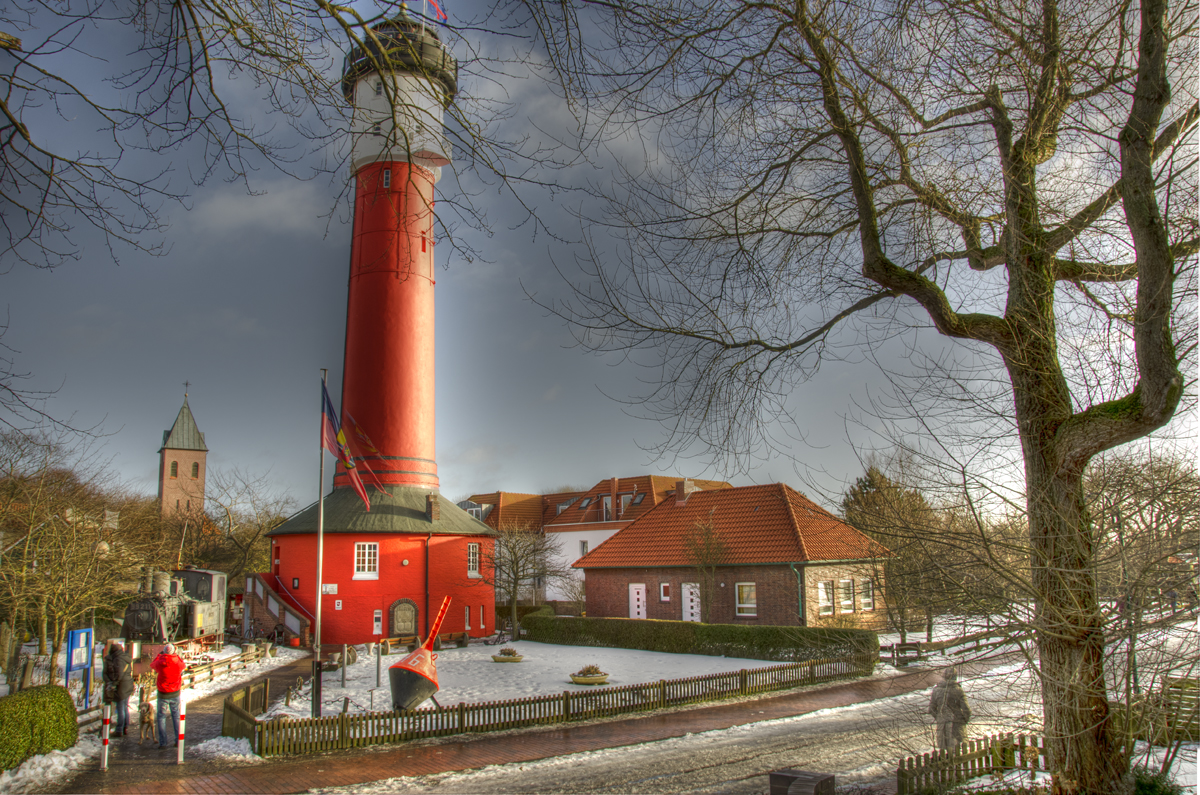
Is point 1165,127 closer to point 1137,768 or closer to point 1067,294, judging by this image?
point 1067,294

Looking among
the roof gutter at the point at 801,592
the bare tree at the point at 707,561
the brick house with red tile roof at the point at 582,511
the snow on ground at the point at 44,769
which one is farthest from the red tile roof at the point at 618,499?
the snow on ground at the point at 44,769

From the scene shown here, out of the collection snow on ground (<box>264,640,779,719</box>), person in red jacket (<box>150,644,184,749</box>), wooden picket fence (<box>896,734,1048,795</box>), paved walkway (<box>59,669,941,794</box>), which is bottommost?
snow on ground (<box>264,640,779,719</box>)

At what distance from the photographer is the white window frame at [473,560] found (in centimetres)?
3204

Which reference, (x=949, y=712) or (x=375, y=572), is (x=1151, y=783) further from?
(x=375, y=572)

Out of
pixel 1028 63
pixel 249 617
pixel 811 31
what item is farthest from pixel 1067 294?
pixel 249 617

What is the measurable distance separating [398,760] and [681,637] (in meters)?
15.0

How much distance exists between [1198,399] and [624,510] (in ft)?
153

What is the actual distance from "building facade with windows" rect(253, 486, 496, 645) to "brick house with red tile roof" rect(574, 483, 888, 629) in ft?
17.6

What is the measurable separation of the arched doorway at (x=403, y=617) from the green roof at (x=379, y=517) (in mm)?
2815

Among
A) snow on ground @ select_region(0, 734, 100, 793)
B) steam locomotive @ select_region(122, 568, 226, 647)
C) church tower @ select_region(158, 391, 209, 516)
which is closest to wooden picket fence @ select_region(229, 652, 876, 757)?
snow on ground @ select_region(0, 734, 100, 793)

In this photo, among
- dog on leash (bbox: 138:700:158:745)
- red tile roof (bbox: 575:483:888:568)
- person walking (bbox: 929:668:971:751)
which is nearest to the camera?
person walking (bbox: 929:668:971:751)

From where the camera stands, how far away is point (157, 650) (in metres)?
21.3

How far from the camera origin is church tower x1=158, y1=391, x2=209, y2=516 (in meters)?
67.9

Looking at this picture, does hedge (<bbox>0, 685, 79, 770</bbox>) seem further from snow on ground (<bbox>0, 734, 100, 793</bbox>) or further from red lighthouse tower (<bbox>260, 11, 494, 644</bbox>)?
red lighthouse tower (<bbox>260, 11, 494, 644</bbox>)
